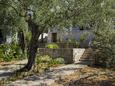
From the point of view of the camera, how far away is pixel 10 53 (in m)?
24.4

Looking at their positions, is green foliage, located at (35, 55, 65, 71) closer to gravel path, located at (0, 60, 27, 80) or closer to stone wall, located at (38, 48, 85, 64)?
stone wall, located at (38, 48, 85, 64)

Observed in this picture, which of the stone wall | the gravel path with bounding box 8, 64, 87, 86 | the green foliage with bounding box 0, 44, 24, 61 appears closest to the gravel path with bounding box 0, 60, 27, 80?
the gravel path with bounding box 8, 64, 87, 86

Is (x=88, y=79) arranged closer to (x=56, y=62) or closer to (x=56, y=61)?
(x=56, y=62)

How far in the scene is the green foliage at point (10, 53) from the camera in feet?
77.4

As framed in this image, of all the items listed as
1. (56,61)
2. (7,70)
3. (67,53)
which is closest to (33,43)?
(7,70)

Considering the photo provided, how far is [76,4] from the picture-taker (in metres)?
14.3

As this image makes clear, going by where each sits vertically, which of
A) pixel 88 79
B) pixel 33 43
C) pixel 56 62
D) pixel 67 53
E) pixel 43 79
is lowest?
pixel 88 79

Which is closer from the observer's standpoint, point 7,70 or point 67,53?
point 7,70

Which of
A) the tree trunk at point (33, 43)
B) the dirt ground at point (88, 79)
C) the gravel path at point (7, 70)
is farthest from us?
the tree trunk at point (33, 43)

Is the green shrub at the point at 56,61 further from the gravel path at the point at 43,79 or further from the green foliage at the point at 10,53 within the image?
the green foliage at the point at 10,53

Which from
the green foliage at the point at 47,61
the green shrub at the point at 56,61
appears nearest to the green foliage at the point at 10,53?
the green foliage at the point at 47,61

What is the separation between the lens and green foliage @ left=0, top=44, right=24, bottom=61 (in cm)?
2360

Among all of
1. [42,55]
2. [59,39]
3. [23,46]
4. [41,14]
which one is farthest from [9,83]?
[59,39]

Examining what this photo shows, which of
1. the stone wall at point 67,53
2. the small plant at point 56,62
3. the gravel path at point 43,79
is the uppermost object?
the stone wall at point 67,53
